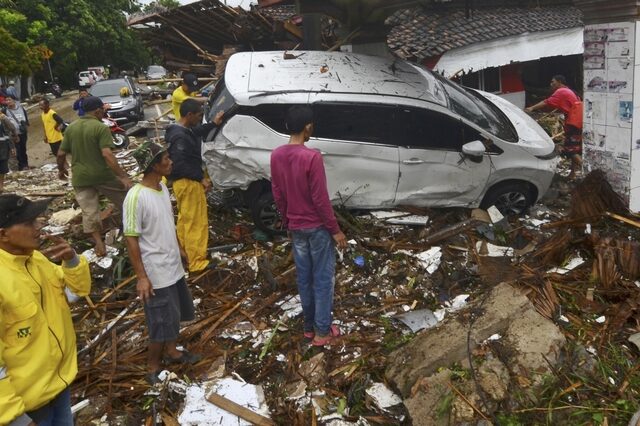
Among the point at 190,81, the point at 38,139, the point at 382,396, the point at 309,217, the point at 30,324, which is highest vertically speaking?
the point at 190,81

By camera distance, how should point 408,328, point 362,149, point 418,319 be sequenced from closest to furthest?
point 408,328 < point 418,319 < point 362,149

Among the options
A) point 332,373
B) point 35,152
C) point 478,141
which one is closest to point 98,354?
point 332,373

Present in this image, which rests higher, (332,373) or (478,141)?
(478,141)

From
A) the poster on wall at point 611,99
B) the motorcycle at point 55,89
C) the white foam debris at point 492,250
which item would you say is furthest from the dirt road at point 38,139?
the poster on wall at point 611,99

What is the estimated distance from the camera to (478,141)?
21.5ft

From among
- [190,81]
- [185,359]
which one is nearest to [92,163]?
[190,81]

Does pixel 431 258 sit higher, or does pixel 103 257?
pixel 103 257

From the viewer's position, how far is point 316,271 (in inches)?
179

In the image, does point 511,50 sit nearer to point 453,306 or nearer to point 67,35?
point 453,306

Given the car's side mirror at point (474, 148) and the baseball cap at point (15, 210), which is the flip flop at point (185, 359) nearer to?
the baseball cap at point (15, 210)

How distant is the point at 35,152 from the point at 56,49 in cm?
2371

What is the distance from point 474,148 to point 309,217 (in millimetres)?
2953

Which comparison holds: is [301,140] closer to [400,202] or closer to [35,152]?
[400,202]

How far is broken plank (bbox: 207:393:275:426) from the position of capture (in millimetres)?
3893
